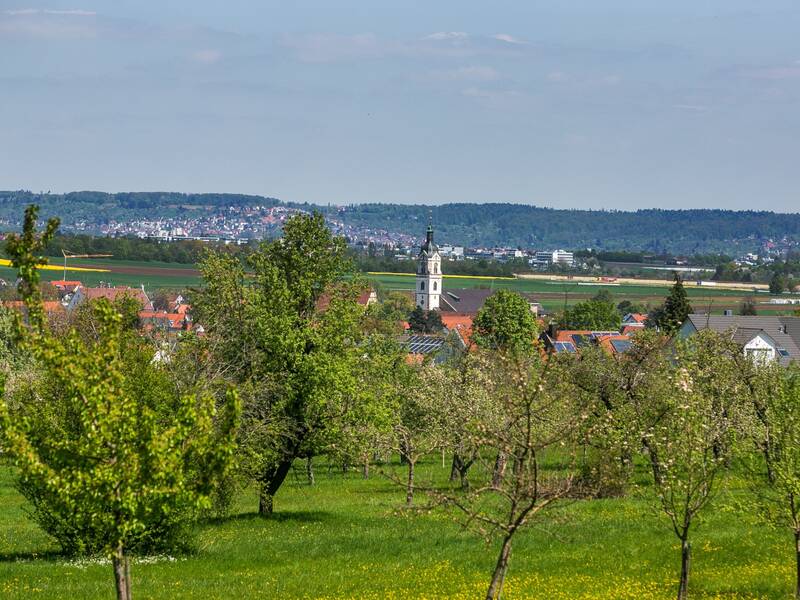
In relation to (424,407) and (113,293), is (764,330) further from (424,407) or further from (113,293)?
(113,293)

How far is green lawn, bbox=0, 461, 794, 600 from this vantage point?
83.2 ft

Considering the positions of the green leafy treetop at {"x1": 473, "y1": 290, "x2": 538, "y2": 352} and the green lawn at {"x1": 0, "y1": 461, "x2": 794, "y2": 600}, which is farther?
the green leafy treetop at {"x1": 473, "y1": 290, "x2": 538, "y2": 352}

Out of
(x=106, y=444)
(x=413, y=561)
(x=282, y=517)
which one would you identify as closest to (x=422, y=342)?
(x=282, y=517)

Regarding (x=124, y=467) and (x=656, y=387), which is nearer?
(x=124, y=467)

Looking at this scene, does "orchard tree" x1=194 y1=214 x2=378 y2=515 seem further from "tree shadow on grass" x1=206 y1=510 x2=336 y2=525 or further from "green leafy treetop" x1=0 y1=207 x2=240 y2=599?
"green leafy treetop" x1=0 y1=207 x2=240 y2=599

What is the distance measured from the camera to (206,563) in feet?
95.6

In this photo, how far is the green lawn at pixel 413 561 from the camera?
83.2 ft

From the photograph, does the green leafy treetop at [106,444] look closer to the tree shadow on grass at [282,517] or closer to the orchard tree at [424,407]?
the tree shadow on grass at [282,517]

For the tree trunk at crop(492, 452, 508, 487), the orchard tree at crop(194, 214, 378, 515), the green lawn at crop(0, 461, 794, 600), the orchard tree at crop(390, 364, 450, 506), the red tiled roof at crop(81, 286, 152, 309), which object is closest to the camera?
the tree trunk at crop(492, 452, 508, 487)

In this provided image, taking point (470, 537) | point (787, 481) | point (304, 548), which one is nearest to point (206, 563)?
point (304, 548)

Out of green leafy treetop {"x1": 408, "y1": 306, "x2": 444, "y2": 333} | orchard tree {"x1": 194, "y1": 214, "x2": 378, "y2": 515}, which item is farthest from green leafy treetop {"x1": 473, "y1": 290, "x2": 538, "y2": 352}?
orchard tree {"x1": 194, "y1": 214, "x2": 378, "y2": 515}

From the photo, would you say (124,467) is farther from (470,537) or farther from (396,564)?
(470,537)

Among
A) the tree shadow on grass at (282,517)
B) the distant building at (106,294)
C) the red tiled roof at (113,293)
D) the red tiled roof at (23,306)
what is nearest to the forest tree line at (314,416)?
the tree shadow on grass at (282,517)

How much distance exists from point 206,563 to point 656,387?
67.9 ft
